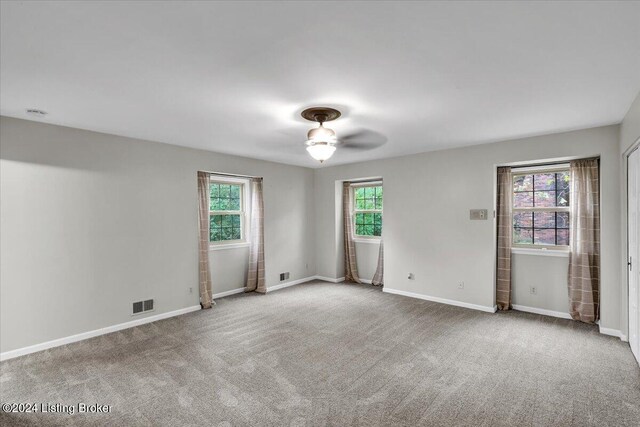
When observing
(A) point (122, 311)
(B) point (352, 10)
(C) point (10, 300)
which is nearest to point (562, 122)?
(B) point (352, 10)

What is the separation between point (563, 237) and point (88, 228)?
6132 mm

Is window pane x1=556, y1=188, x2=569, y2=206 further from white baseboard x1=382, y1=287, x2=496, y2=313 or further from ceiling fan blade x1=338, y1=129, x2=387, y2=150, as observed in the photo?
ceiling fan blade x1=338, y1=129, x2=387, y2=150

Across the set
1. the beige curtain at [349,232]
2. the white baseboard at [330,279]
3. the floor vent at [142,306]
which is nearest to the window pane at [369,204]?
the beige curtain at [349,232]

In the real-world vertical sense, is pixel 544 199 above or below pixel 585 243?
above

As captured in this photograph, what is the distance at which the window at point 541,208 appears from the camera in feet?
14.2

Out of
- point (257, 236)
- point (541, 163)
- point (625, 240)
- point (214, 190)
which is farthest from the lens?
point (257, 236)

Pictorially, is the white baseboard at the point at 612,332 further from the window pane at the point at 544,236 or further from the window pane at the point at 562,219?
the window pane at the point at 562,219

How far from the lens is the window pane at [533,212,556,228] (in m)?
4.40

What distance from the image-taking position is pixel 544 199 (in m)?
4.45

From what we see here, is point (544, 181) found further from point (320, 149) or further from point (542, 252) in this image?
point (320, 149)

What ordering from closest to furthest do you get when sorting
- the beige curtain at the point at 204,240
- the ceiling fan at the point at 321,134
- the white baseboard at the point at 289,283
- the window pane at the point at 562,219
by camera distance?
the ceiling fan at the point at 321,134 < the window pane at the point at 562,219 < the beige curtain at the point at 204,240 < the white baseboard at the point at 289,283

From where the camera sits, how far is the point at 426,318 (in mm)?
4277

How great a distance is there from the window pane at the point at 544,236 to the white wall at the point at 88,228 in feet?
15.9

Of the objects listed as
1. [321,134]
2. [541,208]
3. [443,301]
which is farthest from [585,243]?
[321,134]
